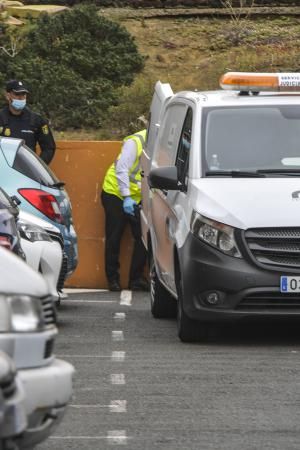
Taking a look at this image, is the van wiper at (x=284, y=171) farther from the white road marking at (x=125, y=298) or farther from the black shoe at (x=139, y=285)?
the black shoe at (x=139, y=285)

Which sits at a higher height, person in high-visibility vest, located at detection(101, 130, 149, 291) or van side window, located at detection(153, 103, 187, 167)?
van side window, located at detection(153, 103, 187, 167)

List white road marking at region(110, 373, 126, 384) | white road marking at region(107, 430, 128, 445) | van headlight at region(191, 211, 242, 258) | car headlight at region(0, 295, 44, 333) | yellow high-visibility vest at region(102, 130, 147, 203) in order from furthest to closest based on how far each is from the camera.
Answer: yellow high-visibility vest at region(102, 130, 147, 203)
van headlight at region(191, 211, 242, 258)
white road marking at region(110, 373, 126, 384)
white road marking at region(107, 430, 128, 445)
car headlight at region(0, 295, 44, 333)

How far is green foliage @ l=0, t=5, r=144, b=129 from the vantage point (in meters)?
27.6

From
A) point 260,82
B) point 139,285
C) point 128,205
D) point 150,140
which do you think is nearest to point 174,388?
point 260,82

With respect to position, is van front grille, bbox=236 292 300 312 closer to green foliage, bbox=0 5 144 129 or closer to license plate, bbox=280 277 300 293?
license plate, bbox=280 277 300 293

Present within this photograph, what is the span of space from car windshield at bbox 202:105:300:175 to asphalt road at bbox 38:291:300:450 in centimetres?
127

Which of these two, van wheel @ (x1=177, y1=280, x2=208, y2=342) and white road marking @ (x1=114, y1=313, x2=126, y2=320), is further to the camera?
white road marking @ (x1=114, y1=313, x2=126, y2=320)

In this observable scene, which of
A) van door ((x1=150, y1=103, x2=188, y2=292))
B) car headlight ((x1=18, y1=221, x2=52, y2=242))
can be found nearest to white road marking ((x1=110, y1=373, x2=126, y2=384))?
van door ((x1=150, y1=103, x2=188, y2=292))

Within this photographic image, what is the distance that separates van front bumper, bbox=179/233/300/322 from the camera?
1088cm

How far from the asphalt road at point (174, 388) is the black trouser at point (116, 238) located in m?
3.31

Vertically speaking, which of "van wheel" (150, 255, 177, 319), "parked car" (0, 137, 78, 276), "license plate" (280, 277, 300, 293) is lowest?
"van wheel" (150, 255, 177, 319)

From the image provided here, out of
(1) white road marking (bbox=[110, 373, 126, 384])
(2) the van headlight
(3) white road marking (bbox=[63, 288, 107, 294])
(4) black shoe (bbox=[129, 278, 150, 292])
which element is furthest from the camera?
(4) black shoe (bbox=[129, 278, 150, 292])

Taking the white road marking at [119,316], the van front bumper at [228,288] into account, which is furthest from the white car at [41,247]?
the van front bumper at [228,288]

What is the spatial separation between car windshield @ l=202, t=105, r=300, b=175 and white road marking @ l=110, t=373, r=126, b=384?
7.46ft
